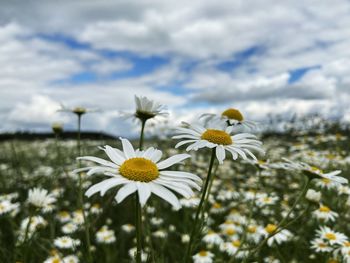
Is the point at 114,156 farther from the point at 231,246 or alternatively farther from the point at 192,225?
the point at 231,246

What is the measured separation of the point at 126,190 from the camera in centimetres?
149

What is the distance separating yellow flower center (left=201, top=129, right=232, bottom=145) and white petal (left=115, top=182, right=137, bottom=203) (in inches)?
30.8

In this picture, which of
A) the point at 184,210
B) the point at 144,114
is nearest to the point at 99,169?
the point at 144,114

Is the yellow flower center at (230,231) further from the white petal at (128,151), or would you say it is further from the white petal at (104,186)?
the white petal at (104,186)

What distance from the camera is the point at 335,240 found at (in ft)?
11.7

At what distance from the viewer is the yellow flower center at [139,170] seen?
1.67 m

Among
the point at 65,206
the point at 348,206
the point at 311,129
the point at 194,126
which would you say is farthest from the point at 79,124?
the point at 311,129

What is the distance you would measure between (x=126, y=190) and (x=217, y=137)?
0.90 meters

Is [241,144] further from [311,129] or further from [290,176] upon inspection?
[311,129]

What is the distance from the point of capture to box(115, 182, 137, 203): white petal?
56.1 inches

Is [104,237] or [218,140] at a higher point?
[218,140]

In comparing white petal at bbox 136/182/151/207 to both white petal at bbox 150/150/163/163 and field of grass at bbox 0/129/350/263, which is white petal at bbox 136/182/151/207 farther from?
field of grass at bbox 0/129/350/263

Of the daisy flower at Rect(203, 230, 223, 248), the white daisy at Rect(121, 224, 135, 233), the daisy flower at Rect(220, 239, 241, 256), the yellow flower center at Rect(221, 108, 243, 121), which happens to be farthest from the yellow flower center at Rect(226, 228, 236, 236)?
the yellow flower center at Rect(221, 108, 243, 121)

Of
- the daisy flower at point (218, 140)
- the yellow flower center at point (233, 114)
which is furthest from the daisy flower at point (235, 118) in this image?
the daisy flower at point (218, 140)
